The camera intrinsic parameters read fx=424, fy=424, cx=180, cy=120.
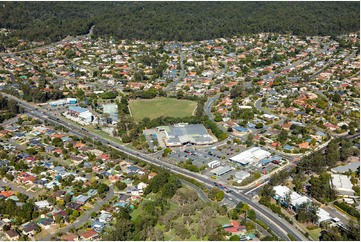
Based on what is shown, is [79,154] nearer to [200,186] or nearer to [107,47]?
[200,186]

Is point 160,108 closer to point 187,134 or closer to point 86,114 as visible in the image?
point 86,114

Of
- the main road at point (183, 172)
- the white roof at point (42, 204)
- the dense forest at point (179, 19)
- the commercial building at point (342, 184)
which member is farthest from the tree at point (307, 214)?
the dense forest at point (179, 19)

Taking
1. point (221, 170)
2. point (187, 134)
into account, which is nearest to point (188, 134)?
point (187, 134)

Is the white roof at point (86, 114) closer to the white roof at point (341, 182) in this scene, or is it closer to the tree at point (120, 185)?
the tree at point (120, 185)

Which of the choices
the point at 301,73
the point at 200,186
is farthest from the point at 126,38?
the point at 200,186

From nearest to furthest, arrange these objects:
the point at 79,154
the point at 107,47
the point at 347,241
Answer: the point at 347,241, the point at 79,154, the point at 107,47
